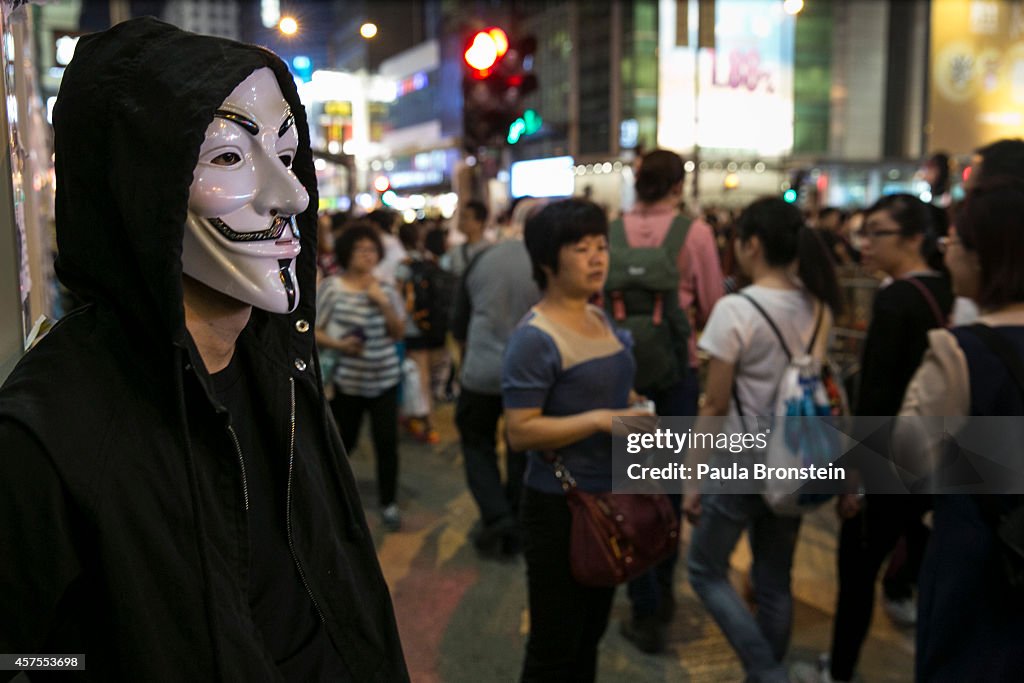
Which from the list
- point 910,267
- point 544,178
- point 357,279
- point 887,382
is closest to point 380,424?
point 357,279

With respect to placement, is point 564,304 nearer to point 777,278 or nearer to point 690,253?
point 777,278

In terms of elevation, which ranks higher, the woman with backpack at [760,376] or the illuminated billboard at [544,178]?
the illuminated billboard at [544,178]

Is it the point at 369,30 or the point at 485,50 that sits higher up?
the point at 369,30

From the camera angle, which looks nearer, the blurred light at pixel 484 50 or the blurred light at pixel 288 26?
the blurred light at pixel 288 26

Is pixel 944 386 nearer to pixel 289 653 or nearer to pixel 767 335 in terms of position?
pixel 767 335

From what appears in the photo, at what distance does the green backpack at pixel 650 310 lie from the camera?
12.4ft

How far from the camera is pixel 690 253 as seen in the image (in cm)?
416

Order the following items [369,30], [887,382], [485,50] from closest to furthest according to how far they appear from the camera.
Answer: [887,382] < [369,30] < [485,50]

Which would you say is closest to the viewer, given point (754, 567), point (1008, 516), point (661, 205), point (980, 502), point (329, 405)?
point (1008, 516)

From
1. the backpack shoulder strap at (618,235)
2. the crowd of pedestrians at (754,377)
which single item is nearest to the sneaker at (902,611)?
the crowd of pedestrians at (754,377)

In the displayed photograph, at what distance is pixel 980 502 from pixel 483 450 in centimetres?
303

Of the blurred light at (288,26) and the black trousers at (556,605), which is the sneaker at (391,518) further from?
the blurred light at (288,26)

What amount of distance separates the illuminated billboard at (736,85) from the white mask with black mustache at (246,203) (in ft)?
113

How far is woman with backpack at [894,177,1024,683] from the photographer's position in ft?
6.63
